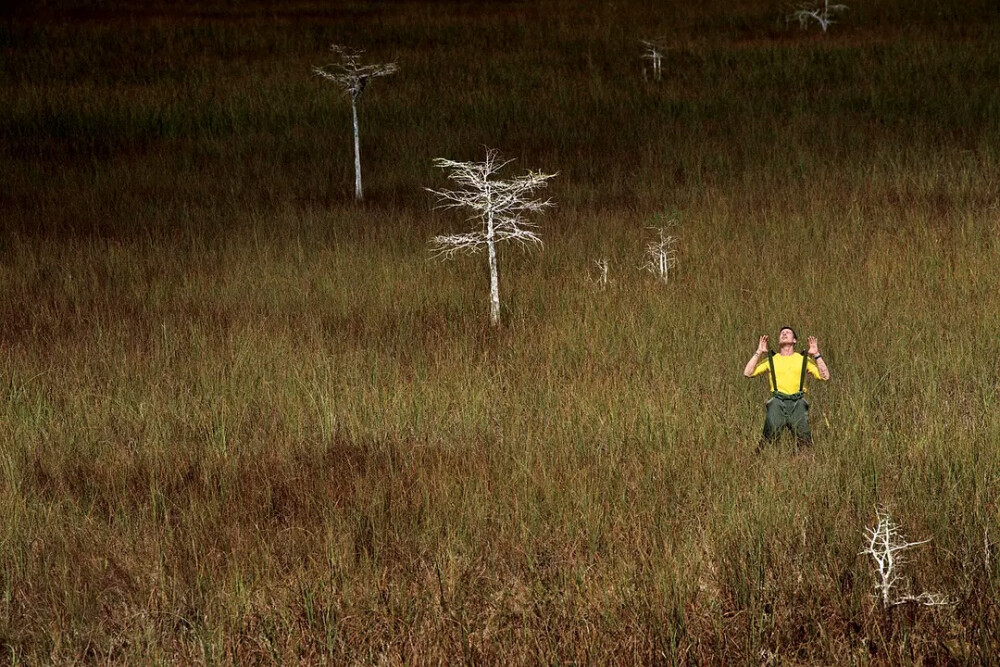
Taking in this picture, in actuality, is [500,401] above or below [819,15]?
below

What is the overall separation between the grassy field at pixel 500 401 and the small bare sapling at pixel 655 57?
3119 millimetres

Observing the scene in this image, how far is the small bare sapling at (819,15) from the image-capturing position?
2355 centimetres

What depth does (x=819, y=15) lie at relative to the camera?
25.0 m

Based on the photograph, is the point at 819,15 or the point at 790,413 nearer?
the point at 790,413

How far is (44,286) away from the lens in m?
9.86

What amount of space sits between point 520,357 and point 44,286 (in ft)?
17.3

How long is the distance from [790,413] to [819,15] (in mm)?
22297

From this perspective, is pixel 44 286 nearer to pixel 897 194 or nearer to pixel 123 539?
pixel 123 539

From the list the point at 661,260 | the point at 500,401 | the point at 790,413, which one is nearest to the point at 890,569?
the point at 790,413

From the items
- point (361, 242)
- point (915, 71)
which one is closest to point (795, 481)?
point (361, 242)

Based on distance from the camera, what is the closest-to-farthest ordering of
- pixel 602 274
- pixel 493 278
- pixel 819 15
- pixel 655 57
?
1. pixel 493 278
2. pixel 602 274
3. pixel 655 57
4. pixel 819 15

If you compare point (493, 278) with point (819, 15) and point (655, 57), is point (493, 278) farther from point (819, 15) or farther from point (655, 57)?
point (819, 15)

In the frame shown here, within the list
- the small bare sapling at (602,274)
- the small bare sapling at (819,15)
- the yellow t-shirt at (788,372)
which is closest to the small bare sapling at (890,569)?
the yellow t-shirt at (788,372)

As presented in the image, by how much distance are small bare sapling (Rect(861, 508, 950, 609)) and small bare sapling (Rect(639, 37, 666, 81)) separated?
16899 mm
